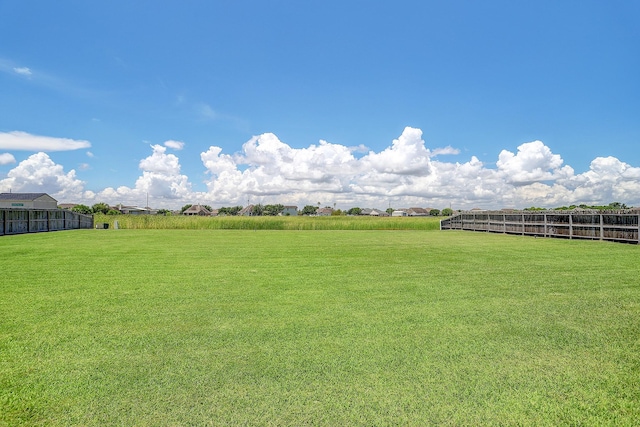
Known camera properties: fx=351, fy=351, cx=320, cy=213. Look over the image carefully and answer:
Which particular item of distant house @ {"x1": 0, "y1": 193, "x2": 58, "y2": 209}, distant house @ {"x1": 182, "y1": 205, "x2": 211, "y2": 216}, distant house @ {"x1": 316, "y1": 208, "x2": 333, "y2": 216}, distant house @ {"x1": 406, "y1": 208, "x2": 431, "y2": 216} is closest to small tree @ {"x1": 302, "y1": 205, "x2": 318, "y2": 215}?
distant house @ {"x1": 316, "y1": 208, "x2": 333, "y2": 216}

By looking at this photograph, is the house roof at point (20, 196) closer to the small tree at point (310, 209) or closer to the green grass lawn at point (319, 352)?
the green grass lawn at point (319, 352)

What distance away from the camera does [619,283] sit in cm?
623

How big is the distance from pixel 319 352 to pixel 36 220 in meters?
29.8

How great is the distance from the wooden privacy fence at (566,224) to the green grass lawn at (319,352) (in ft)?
38.0

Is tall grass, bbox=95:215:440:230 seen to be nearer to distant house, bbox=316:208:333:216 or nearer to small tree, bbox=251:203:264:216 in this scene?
small tree, bbox=251:203:264:216

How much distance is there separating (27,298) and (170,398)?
4.23 m

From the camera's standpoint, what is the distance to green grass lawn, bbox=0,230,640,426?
2.27m

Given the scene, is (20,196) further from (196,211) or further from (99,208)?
(196,211)

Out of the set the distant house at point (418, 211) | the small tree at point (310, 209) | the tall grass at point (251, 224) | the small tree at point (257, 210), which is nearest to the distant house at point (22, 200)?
the tall grass at point (251, 224)

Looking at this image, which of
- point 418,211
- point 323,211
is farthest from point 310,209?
point 418,211

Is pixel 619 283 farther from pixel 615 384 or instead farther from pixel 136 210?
pixel 136 210

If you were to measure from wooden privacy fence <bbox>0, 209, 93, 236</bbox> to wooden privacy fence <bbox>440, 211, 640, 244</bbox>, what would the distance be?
3165 cm

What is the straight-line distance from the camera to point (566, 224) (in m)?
18.1

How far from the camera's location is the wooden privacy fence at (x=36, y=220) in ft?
72.2
